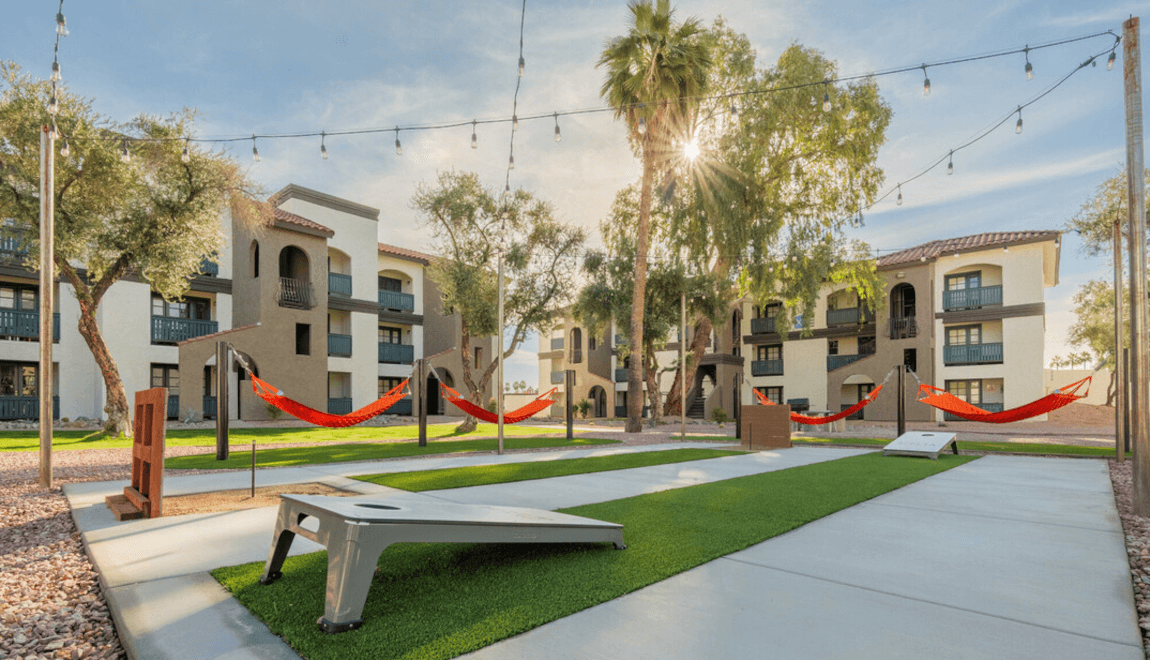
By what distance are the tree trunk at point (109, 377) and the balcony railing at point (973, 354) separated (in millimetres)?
29432

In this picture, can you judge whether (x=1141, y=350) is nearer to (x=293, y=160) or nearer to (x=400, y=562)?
(x=400, y=562)

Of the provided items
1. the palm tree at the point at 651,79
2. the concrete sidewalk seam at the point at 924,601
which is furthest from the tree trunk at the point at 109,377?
the concrete sidewalk seam at the point at 924,601

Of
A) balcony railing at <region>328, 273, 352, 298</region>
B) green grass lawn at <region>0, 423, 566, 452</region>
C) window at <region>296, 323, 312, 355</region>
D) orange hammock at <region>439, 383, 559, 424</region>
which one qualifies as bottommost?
green grass lawn at <region>0, 423, 566, 452</region>

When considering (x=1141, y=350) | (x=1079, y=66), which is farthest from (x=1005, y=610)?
(x=1079, y=66)

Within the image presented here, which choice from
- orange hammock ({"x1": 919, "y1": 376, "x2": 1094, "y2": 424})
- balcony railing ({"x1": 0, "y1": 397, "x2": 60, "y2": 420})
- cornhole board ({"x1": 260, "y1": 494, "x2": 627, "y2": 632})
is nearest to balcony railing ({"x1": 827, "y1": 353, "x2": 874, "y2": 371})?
orange hammock ({"x1": 919, "y1": 376, "x2": 1094, "y2": 424})

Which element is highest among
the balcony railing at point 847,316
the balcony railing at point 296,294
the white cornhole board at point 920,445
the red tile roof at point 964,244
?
the red tile roof at point 964,244

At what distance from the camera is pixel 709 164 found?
20875 millimetres

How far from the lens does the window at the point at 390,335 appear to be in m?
29.0

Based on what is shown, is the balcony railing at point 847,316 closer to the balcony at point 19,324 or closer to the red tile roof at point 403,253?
the red tile roof at point 403,253

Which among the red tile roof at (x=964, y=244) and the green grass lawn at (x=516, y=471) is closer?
the green grass lawn at (x=516, y=471)

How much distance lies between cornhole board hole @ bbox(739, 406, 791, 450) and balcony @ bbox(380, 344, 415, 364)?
19.3 meters

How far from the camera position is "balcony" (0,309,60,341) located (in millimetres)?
18250

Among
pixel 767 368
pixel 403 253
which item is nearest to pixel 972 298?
pixel 767 368

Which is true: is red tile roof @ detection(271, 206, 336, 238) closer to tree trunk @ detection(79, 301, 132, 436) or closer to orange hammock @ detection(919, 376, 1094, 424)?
tree trunk @ detection(79, 301, 132, 436)
